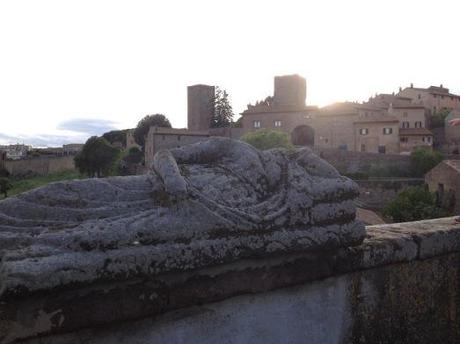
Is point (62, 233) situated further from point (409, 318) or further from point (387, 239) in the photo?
point (409, 318)

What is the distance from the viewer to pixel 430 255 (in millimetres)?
3219

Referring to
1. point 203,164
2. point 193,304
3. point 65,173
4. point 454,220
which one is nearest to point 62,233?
point 193,304

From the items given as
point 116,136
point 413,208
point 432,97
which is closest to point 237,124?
point 116,136

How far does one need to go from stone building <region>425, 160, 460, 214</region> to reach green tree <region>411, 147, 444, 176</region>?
9.71 meters

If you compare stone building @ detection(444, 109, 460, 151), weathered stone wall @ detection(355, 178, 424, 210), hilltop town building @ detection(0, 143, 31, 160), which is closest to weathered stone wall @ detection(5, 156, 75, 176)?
hilltop town building @ detection(0, 143, 31, 160)

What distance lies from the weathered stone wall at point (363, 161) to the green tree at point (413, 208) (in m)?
16.8

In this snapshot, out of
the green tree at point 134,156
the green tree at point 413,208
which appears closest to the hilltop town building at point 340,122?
the green tree at point 134,156

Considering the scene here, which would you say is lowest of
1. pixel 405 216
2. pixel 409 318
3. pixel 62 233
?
pixel 405 216

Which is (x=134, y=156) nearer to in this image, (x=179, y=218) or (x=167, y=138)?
(x=167, y=138)

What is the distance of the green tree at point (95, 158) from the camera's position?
50.7 m

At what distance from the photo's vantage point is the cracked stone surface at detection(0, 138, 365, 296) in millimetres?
1783

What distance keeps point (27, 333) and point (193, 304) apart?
738 millimetres

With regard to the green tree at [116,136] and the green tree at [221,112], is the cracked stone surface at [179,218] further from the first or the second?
the green tree at [116,136]

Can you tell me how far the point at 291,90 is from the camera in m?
59.3
